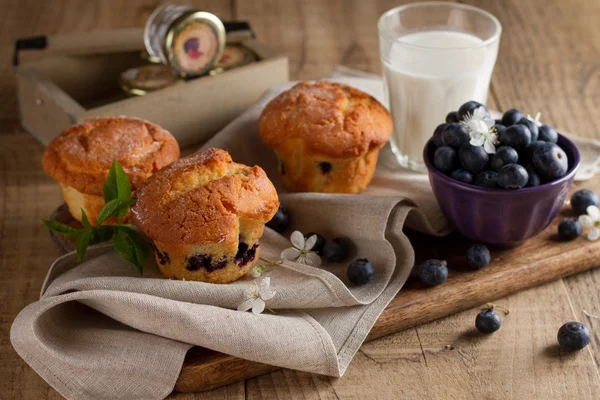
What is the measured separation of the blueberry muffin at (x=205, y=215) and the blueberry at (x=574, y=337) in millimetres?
750

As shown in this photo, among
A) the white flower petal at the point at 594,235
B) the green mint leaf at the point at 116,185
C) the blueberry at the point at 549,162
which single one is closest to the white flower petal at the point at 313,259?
the green mint leaf at the point at 116,185

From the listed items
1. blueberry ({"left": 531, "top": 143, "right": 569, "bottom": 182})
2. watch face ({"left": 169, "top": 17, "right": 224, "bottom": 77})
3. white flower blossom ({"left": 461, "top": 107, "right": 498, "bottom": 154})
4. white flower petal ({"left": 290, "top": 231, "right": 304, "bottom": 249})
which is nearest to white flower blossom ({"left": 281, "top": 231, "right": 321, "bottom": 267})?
white flower petal ({"left": 290, "top": 231, "right": 304, "bottom": 249})

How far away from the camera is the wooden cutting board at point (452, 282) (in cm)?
184

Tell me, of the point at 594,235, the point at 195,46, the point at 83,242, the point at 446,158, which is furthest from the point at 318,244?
the point at 195,46

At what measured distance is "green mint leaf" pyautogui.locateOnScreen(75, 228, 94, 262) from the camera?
2.00 meters

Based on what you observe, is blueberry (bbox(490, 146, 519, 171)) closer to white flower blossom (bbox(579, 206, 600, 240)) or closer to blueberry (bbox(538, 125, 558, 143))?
blueberry (bbox(538, 125, 558, 143))

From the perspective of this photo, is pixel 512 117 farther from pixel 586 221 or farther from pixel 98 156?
pixel 98 156

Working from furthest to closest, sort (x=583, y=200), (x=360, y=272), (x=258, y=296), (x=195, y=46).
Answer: (x=195, y=46), (x=583, y=200), (x=360, y=272), (x=258, y=296)

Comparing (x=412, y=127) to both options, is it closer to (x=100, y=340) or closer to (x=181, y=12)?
(x=181, y=12)

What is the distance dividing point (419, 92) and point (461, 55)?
0.17 m

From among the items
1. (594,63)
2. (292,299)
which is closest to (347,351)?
(292,299)

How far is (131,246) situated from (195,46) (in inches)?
39.2

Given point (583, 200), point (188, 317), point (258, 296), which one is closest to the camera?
point (188, 317)

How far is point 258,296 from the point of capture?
1943 mm
